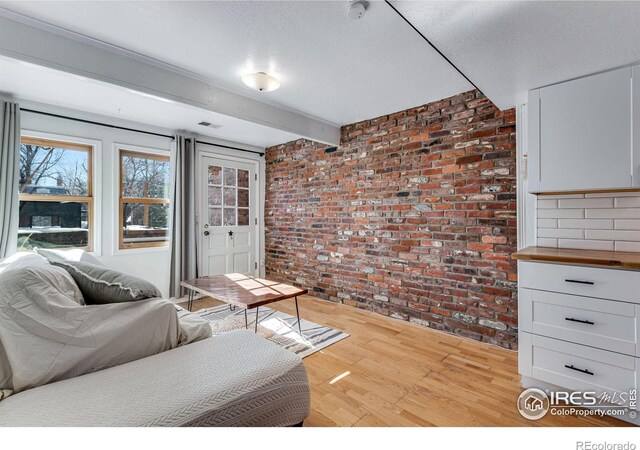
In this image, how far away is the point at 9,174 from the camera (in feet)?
8.91

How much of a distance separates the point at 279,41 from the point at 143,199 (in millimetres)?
2810

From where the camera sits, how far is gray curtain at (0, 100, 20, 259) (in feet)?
8.79

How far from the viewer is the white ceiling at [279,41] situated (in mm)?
1719

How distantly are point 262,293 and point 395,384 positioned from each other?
1.32 metres

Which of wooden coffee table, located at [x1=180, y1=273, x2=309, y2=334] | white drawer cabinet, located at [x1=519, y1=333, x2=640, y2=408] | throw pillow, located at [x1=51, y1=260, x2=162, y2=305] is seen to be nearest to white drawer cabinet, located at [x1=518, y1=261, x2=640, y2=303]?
white drawer cabinet, located at [x1=519, y1=333, x2=640, y2=408]

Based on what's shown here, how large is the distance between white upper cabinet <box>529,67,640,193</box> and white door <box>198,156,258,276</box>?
3.82m

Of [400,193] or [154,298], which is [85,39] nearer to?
[154,298]

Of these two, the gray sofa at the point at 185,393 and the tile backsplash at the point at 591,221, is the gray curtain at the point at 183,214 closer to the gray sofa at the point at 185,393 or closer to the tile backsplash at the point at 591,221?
the gray sofa at the point at 185,393

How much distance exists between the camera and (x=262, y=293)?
8.87 ft

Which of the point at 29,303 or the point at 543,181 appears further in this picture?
the point at 543,181

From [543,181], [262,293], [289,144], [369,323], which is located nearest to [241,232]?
[289,144]

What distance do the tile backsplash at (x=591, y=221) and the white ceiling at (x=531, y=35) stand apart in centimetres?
85

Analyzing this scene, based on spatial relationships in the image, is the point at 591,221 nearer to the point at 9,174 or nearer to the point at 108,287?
the point at 108,287

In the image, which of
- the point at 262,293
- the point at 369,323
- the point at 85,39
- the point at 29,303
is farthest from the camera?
the point at 369,323
